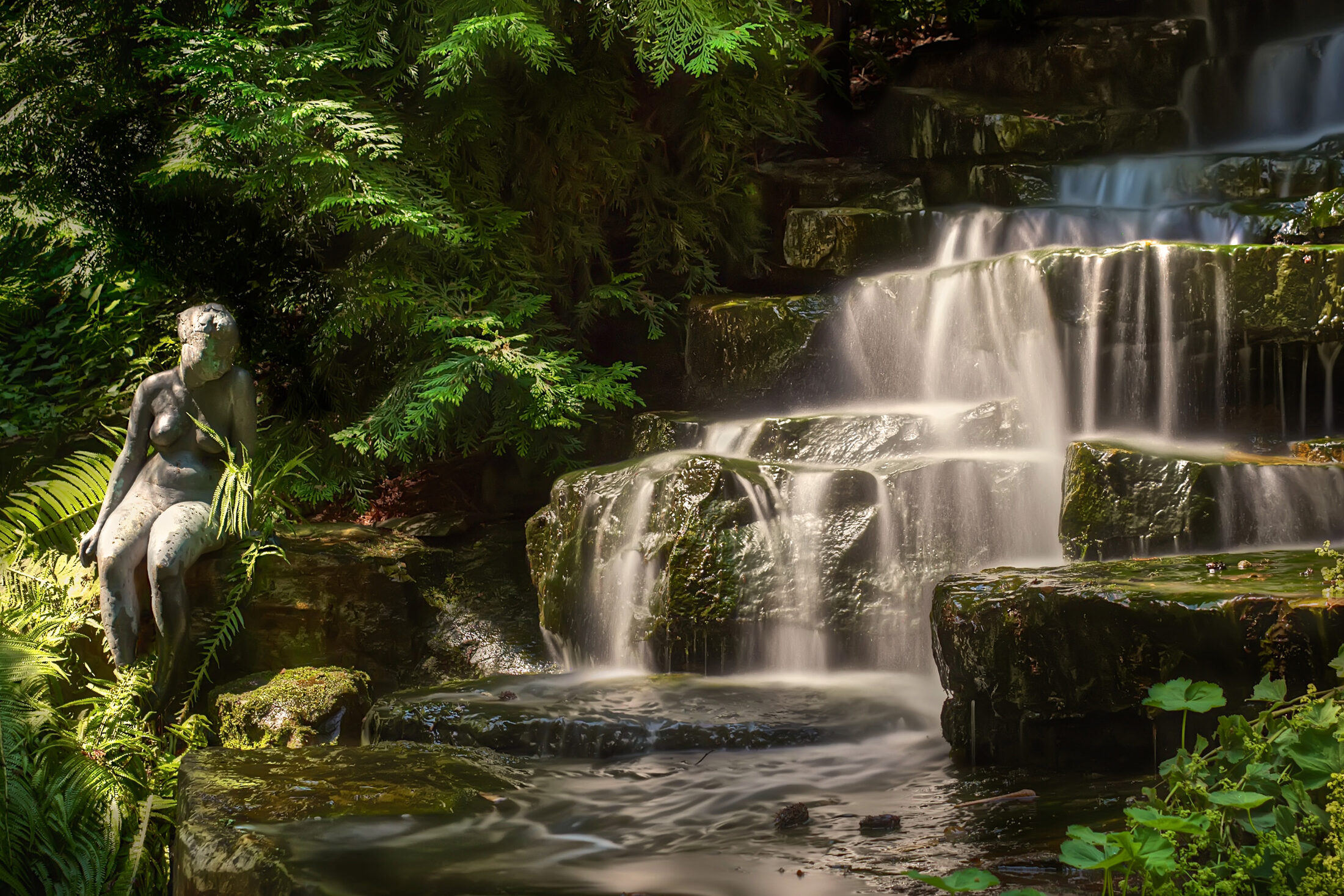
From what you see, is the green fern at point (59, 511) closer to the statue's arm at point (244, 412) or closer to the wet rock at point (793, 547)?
the statue's arm at point (244, 412)

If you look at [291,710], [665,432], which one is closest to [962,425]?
[665,432]

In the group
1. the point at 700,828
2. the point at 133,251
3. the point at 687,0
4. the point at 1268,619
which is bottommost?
the point at 700,828

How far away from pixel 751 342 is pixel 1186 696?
4836 mm

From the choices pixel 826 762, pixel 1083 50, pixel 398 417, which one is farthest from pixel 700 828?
pixel 1083 50

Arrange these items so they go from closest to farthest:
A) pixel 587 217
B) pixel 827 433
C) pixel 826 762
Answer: pixel 826 762
pixel 827 433
pixel 587 217

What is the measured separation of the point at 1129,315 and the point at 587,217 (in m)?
3.63

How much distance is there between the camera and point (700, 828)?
308 centimetres

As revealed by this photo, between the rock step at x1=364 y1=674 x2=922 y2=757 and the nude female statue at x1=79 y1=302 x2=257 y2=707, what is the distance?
4.00 ft

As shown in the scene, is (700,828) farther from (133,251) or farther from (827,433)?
(133,251)

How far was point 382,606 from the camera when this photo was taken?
5.70 m

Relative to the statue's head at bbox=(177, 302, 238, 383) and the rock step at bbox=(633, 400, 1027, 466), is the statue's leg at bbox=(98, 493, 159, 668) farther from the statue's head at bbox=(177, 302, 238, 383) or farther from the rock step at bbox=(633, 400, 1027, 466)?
the rock step at bbox=(633, 400, 1027, 466)

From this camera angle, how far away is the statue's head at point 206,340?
5.00 meters

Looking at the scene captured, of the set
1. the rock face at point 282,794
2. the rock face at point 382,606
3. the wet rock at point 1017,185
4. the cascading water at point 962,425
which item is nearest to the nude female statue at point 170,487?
the rock face at point 382,606

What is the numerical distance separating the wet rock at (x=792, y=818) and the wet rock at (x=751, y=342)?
4126mm
